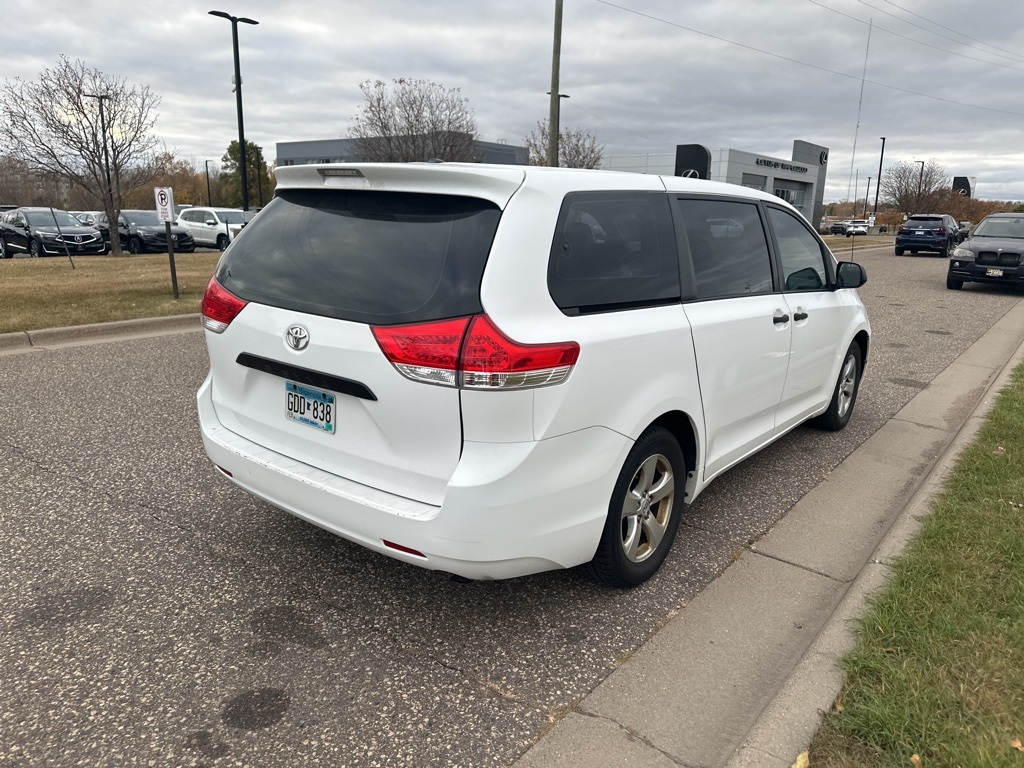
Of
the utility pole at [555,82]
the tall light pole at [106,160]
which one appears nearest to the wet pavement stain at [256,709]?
the utility pole at [555,82]

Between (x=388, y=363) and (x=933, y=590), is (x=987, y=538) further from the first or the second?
(x=388, y=363)

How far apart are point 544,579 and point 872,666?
4.61 ft

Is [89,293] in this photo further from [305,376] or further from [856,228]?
[856,228]

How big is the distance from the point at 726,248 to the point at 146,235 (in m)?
26.3

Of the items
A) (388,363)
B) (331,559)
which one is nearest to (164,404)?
(331,559)

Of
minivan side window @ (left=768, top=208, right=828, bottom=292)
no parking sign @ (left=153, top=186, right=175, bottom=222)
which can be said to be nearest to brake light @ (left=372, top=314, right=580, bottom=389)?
minivan side window @ (left=768, top=208, right=828, bottom=292)

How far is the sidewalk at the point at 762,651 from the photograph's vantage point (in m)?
Answer: 2.38

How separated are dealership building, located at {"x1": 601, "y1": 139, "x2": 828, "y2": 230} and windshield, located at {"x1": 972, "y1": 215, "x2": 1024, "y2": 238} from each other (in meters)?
32.8

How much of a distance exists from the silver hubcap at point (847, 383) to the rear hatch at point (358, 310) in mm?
3879

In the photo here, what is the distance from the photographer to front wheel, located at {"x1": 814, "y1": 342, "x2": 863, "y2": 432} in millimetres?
5570

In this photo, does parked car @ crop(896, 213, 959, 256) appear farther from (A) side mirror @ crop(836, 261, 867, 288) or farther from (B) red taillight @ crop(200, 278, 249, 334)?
(B) red taillight @ crop(200, 278, 249, 334)

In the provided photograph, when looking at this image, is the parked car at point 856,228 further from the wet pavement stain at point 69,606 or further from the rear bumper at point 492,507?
the wet pavement stain at point 69,606

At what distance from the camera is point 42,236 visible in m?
23.6

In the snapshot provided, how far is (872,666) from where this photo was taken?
266 centimetres
